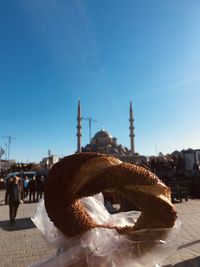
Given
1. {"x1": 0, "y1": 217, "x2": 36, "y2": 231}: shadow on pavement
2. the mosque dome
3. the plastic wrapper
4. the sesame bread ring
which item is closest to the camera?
the plastic wrapper

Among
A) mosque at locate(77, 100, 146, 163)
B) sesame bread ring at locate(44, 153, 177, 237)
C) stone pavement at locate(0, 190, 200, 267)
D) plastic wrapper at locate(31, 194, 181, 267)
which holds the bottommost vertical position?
stone pavement at locate(0, 190, 200, 267)

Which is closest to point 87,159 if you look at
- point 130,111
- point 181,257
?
point 181,257

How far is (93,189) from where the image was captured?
3.26 meters

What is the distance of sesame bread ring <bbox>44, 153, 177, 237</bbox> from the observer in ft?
10.2

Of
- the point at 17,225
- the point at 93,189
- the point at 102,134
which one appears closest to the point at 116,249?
the point at 93,189

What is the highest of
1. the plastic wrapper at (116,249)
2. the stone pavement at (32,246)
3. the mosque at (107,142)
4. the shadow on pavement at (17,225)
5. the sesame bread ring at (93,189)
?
the mosque at (107,142)

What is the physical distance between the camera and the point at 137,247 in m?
2.78

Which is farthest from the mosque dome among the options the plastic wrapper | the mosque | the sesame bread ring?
the plastic wrapper

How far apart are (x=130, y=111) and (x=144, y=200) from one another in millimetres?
59664

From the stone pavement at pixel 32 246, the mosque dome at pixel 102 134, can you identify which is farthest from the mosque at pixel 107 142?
the stone pavement at pixel 32 246

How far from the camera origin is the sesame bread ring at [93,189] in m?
3.11

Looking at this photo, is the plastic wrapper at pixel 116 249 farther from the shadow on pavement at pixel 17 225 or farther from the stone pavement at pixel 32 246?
the shadow on pavement at pixel 17 225

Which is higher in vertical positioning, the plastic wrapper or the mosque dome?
the mosque dome

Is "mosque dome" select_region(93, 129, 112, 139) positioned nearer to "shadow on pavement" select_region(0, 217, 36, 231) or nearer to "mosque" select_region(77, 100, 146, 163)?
"mosque" select_region(77, 100, 146, 163)
